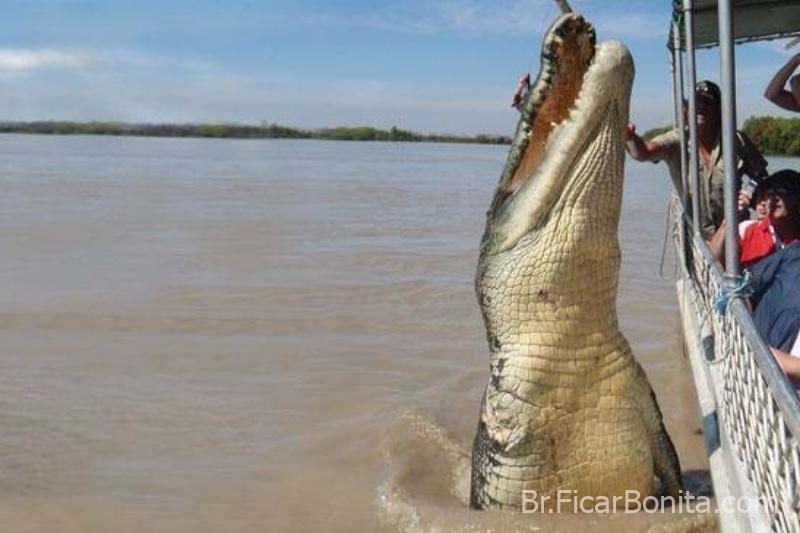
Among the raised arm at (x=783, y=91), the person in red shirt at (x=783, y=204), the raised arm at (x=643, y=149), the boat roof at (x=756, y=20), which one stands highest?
the boat roof at (x=756, y=20)

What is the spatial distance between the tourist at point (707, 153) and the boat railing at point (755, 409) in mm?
2218

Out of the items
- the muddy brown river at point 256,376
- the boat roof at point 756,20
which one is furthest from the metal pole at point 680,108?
the muddy brown river at point 256,376

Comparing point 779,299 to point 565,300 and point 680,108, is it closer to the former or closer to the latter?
point 565,300

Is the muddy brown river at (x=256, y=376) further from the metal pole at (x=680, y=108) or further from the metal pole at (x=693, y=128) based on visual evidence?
the metal pole at (x=680, y=108)

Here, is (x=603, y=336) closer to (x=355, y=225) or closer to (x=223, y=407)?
(x=223, y=407)

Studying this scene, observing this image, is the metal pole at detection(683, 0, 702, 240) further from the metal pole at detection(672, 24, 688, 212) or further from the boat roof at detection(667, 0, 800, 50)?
the boat roof at detection(667, 0, 800, 50)

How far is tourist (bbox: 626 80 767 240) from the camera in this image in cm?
543

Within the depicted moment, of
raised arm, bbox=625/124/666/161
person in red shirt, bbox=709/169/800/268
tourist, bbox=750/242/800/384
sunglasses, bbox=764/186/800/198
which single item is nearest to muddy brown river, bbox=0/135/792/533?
tourist, bbox=750/242/800/384

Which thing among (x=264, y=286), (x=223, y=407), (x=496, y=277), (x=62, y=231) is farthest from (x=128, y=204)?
(x=496, y=277)

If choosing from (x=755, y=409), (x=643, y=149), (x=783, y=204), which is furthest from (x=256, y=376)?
(x=755, y=409)

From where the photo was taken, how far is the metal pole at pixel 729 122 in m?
2.80

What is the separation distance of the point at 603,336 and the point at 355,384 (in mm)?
3356

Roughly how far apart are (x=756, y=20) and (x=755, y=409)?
439 cm

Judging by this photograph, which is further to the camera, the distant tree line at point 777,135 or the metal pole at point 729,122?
the distant tree line at point 777,135
